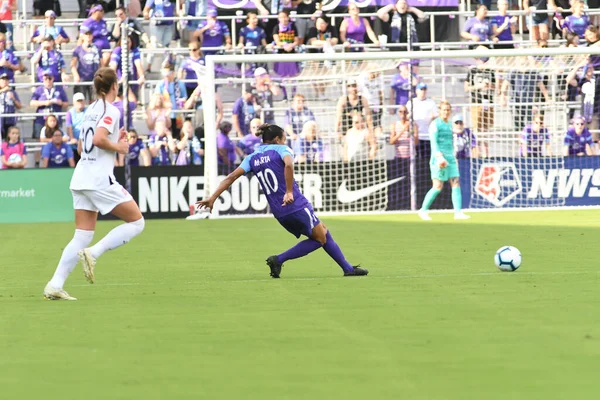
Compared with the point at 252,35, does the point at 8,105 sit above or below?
below

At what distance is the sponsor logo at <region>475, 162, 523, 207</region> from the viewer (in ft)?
77.8

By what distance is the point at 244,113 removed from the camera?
965 inches

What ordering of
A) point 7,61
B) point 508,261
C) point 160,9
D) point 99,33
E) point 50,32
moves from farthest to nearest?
point 160,9 → point 50,32 → point 99,33 → point 7,61 → point 508,261

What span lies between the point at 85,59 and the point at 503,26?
31.4ft

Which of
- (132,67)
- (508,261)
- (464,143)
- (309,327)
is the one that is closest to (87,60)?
(132,67)

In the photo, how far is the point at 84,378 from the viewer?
20.7 feet

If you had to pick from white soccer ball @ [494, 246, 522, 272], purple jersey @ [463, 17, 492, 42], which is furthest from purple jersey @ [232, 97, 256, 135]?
white soccer ball @ [494, 246, 522, 272]

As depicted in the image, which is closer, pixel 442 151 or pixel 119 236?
pixel 119 236

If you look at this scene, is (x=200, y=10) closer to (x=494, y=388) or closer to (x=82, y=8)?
(x=82, y=8)

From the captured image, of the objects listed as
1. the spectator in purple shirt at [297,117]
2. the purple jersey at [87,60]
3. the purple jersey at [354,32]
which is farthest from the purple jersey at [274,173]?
the purple jersey at [354,32]

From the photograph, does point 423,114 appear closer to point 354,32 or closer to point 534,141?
point 534,141

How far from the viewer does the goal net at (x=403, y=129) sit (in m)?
23.4

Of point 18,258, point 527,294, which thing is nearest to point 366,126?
point 18,258

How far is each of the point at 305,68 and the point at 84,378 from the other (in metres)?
18.7
